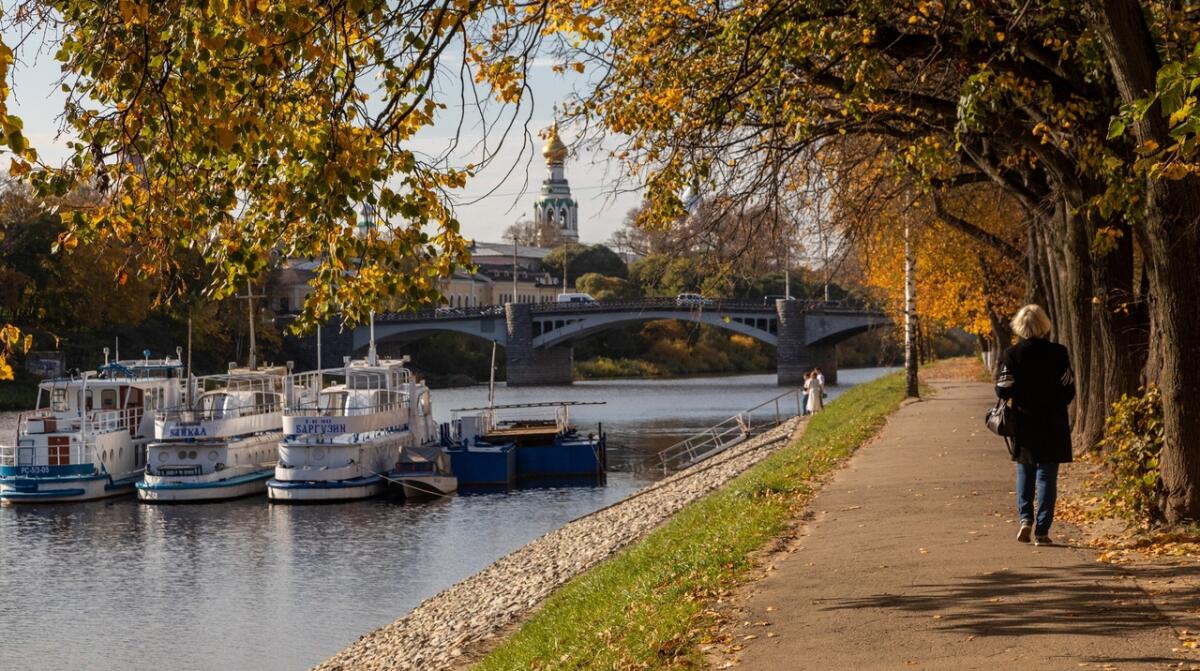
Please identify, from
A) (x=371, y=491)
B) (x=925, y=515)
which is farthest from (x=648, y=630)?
(x=371, y=491)

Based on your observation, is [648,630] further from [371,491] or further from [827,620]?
[371,491]

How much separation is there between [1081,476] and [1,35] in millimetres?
13170

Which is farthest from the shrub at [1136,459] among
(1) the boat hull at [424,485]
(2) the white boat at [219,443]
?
(2) the white boat at [219,443]

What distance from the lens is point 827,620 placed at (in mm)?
9117

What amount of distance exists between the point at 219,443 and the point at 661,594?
97.6 ft

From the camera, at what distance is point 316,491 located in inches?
1442

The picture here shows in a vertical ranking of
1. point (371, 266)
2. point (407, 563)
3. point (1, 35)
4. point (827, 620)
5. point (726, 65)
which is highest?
point (726, 65)

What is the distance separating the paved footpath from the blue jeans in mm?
212

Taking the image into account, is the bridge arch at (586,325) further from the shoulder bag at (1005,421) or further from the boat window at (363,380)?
the shoulder bag at (1005,421)

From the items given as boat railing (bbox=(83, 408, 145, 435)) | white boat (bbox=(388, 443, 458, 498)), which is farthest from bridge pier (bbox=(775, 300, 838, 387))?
boat railing (bbox=(83, 408, 145, 435))

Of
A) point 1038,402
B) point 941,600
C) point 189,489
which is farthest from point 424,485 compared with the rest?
point 941,600

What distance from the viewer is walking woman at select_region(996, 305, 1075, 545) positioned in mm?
11188

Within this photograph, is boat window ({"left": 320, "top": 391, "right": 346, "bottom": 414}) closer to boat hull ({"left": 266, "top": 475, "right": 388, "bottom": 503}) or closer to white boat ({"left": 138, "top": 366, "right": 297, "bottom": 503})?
white boat ({"left": 138, "top": 366, "right": 297, "bottom": 503})

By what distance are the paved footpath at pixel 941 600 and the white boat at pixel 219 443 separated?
25791 mm
